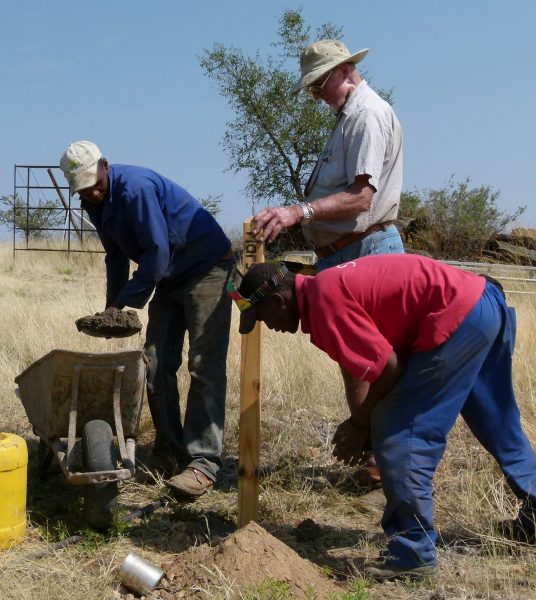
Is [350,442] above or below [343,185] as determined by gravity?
Result: below

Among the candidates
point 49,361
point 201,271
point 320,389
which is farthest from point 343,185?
point 320,389

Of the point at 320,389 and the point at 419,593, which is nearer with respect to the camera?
the point at 419,593

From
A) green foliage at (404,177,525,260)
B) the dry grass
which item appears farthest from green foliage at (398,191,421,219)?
the dry grass

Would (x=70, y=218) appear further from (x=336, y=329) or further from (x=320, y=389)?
(x=336, y=329)

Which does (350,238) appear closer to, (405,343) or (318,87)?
(318,87)

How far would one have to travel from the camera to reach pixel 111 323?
203 inches

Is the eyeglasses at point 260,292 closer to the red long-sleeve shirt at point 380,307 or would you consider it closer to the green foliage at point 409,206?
the red long-sleeve shirt at point 380,307

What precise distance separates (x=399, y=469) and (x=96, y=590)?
4.77ft

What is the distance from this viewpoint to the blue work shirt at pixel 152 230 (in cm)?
529

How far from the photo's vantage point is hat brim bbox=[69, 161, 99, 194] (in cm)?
524

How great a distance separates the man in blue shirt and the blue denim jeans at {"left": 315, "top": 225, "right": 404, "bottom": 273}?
2.88ft

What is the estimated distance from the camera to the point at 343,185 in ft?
16.4

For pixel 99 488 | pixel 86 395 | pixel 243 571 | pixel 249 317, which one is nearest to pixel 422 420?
pixel 249 317

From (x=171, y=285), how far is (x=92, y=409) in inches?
39.9
